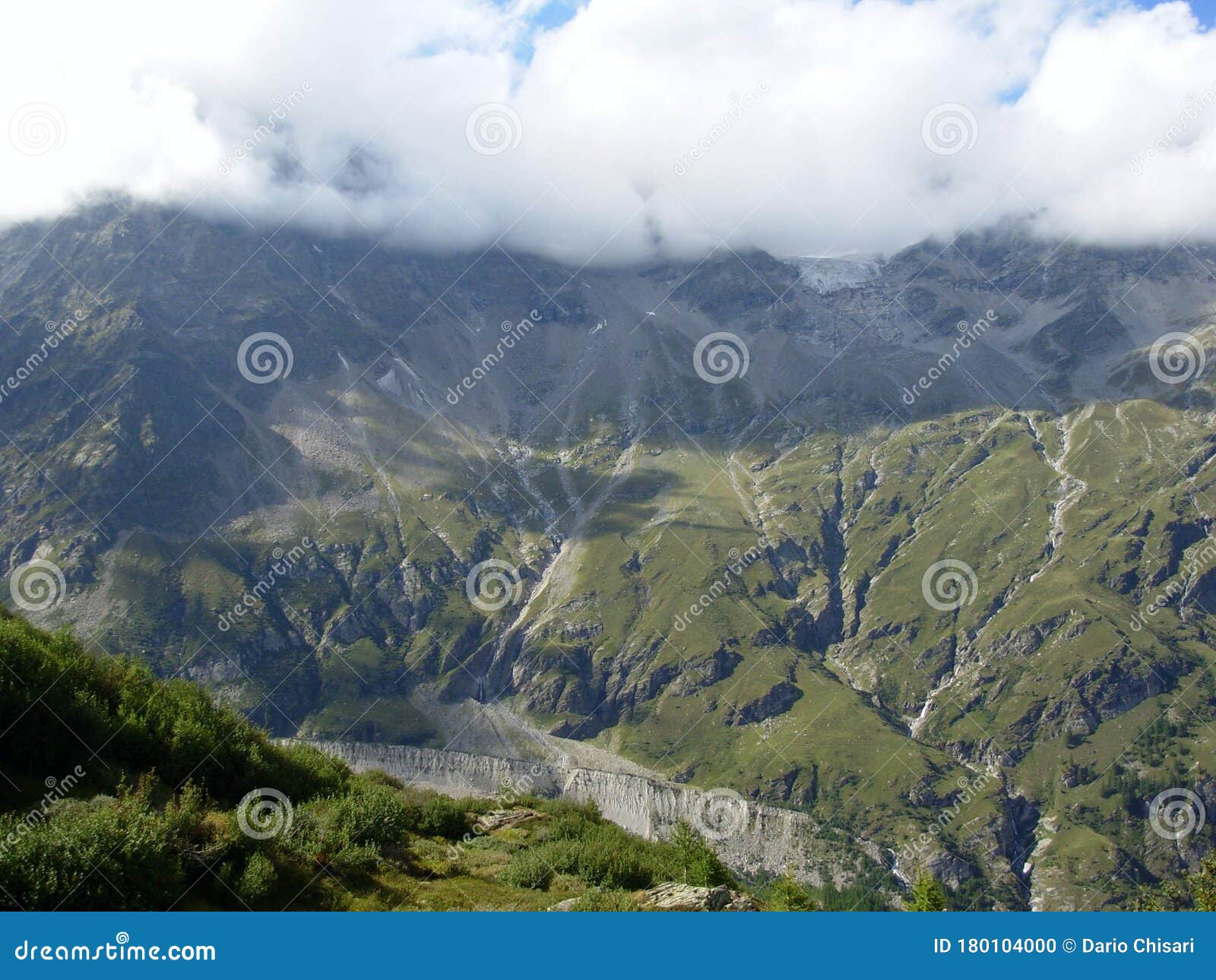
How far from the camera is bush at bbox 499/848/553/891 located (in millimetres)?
32344

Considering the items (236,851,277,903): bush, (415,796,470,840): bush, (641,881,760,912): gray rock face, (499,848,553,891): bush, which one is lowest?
(415,796,470,840): bush

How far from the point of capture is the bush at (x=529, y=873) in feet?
106

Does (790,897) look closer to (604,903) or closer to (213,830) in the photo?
(604,903)

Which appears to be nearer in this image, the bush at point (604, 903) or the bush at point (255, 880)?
the bush at point (255, 880)

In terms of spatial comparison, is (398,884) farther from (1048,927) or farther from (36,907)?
(1048,927)

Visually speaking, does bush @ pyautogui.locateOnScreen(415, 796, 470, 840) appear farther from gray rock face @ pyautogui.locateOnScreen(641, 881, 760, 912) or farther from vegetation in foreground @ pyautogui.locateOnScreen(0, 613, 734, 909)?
gray rock face @ pyautogui.locateOnScreen(641, 881, 760, 912)

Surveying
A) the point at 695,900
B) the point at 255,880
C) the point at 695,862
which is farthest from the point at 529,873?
the point at 255,880

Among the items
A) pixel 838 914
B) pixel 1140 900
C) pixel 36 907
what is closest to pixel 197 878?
pixel 36 907

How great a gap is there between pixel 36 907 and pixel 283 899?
6.89 metres

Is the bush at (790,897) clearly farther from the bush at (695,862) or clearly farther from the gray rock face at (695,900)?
the gray rock face at (695,900)

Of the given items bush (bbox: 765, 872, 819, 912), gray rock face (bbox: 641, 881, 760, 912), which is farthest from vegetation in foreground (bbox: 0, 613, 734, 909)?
bush (bbox: 765, 872, 819, 912)

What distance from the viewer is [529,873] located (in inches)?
1286

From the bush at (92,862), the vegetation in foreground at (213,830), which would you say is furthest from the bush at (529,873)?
the bush at (92,862)

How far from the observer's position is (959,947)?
22.1 meters
